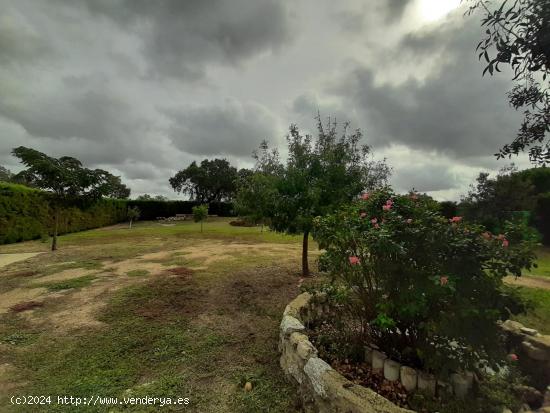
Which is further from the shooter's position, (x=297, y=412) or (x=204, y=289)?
(x=204, y=289)

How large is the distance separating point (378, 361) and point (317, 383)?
0.95 m

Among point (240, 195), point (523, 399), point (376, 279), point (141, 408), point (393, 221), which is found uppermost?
point (240, 195)

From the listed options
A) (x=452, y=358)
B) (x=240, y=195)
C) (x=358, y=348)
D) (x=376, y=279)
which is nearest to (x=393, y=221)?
(x=376, y=279)

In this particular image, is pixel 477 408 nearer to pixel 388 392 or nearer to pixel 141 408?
pixel 388 392

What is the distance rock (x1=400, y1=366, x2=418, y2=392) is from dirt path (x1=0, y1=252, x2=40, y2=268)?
1346cm

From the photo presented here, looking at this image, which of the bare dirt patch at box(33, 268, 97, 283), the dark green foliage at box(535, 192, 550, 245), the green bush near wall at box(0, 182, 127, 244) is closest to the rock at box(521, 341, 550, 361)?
the bare dirt patch at box(33, 268, 97, 283)

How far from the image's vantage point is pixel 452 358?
116 inches

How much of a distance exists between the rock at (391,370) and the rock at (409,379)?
0.09 metres

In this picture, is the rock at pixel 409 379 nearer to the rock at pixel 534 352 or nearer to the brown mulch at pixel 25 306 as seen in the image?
the rock at pixel 534 352

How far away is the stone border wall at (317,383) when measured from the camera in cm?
257

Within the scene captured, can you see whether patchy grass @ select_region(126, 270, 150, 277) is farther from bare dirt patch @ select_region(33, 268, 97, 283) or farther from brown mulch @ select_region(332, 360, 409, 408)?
brown mulch @ select_region(332, 360, 409, 408)

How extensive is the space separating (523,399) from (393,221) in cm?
243

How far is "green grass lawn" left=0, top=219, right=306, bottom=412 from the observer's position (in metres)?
3.52

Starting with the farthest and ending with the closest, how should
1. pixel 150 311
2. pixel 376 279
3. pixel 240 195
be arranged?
pixel 240 195 → pixel 150 311 → pixel 376 279
